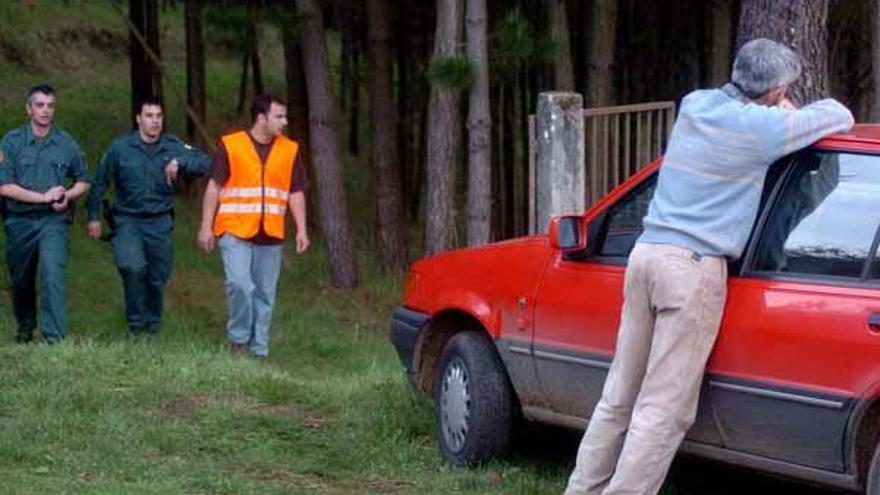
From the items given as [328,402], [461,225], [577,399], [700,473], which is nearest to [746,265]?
[577,399]

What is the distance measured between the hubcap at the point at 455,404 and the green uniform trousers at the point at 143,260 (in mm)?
4471

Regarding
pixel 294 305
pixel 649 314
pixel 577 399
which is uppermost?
pixel 649 314

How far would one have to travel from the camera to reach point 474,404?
26.2ft

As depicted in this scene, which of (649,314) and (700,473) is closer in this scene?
(649,314)

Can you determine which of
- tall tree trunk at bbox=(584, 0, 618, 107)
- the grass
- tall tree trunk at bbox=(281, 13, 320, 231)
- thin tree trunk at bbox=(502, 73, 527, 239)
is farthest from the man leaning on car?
tall tree trunk at bbox=(281, 13, 320, 231)

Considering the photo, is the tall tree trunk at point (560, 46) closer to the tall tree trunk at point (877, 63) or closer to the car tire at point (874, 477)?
the tall tree trunk at point (877, 63)

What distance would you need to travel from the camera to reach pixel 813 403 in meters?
6.29

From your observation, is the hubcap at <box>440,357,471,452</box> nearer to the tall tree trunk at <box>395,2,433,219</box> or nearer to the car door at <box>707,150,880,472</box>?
the car door at <box>707,150,880,472</box>

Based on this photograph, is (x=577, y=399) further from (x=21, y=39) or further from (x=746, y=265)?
(x=21, y=39)

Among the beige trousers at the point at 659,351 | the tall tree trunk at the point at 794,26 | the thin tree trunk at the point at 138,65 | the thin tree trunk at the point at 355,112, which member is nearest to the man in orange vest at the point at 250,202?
the tall tree trunk at the point at 794,26

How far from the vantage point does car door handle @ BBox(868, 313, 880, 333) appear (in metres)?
6.04

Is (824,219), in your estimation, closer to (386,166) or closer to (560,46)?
(560,46)

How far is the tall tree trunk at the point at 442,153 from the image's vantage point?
15664mm

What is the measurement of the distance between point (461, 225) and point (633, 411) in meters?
16.6
